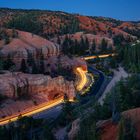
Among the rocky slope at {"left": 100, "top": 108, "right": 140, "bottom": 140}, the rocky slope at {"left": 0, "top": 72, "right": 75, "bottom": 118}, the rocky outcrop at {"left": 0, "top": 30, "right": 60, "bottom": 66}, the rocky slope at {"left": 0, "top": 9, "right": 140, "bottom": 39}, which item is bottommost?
the rocky slope at {"left": 100, "top": 108, "right": 140, "bottom": 140}

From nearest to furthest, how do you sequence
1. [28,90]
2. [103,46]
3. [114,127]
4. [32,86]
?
[114,127] < [28,90] < [32,86] < [103,46]

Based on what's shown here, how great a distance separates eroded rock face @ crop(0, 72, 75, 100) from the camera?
60781mm

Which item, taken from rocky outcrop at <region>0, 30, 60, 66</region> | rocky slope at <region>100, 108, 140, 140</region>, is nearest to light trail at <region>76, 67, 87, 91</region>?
rocky outcrop at <region>0, 30, 60, 66</region>

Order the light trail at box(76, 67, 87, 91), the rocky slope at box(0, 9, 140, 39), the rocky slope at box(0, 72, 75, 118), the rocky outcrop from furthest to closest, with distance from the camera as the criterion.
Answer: the rocky slope at box(0, 9, 140, 39), the rocky outcrop, the light trail at box(76, 67, 87, 91), the rocky slope at box(0, 72, 75, 118)

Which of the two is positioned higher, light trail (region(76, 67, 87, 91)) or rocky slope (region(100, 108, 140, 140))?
light trail (region(76, 67, 87, 91))

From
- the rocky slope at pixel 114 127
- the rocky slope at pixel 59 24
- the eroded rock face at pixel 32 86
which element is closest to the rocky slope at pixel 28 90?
the eroded rock face at pixel 32 86

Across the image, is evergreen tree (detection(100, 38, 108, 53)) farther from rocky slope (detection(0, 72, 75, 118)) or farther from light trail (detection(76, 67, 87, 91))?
rocky slope (detection(0, 72, 75, 118))

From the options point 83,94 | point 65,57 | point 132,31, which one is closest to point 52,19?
point 132,31

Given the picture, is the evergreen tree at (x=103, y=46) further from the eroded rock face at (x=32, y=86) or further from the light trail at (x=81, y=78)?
the eroded rock face at (x=32, y=86)

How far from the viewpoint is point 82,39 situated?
390 feet

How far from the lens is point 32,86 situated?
6362 cm

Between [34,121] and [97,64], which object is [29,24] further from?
[34,121]

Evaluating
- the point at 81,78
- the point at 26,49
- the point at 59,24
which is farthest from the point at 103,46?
the point at 26,49

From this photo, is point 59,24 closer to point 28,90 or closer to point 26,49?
point 26,49
